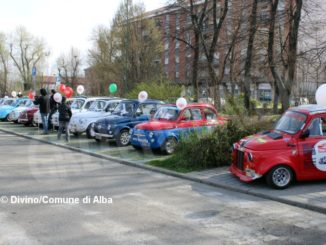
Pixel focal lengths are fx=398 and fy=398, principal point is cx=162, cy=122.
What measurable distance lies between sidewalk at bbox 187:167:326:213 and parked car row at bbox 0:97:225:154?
242 cm

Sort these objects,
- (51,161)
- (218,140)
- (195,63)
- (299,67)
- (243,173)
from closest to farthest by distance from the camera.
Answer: (243,173) → (218,140) → (51,161) → (299,67) → (195,63)

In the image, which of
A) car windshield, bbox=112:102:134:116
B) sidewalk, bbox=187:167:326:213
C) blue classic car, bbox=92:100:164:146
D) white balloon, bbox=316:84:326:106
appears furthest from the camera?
car windshield, bbox=112:102:134:116

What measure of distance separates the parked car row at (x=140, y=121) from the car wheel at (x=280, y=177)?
351 centimetres

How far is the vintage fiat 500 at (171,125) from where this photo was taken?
1273 centimetres

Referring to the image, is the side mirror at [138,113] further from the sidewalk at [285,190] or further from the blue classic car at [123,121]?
the sidewalk at [285,190]

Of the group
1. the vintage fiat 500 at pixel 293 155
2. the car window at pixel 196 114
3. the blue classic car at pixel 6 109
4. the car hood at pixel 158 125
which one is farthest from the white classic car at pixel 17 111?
the vintage fiat 500 at pixel 293 155

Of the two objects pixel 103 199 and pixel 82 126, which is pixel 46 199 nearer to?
pixel 103 199

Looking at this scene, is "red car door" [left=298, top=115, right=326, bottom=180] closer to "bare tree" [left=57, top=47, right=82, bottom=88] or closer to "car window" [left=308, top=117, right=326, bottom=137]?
"car window" [left=308, top=117, right=326, bottom=137]

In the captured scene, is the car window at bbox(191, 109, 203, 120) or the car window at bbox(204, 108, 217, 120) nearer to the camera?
the car window at bbox(191, 109, 203, 120)

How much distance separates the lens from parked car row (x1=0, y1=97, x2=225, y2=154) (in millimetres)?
12812

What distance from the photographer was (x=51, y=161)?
1188 cm

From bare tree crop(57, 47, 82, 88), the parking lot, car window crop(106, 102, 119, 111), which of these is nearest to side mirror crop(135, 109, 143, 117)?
the parking lot

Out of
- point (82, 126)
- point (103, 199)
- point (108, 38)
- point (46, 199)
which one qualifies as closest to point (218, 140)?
point (103, 199)

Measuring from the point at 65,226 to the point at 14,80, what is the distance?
7111 centimetres
